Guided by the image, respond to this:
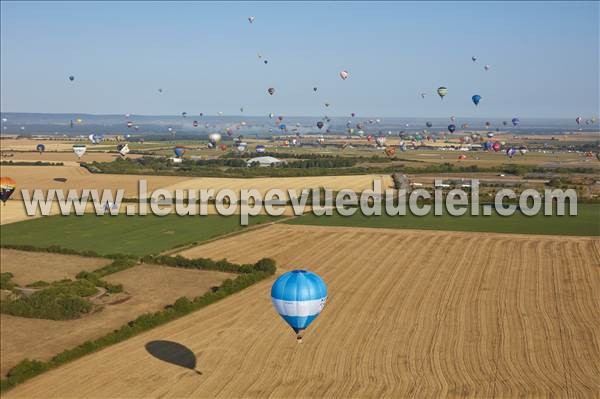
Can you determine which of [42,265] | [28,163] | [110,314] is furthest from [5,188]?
[28,163]

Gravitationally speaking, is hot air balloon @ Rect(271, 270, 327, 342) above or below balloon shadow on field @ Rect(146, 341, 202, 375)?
above

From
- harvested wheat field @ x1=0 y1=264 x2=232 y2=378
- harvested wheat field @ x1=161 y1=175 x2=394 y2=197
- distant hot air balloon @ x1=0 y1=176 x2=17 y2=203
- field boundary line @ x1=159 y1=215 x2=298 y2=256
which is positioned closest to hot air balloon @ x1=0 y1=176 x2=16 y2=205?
distant hot air balloon @ x1=0 y1=176 x2=17 y2=203

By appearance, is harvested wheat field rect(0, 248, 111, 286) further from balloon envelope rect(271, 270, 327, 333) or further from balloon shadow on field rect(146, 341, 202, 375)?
balloon envelope rect(271, 270, 327, 333)

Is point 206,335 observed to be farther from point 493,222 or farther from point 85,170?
point 85,170

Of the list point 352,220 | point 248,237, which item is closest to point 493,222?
point 352,220

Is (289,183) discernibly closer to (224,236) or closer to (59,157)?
(224,236)
